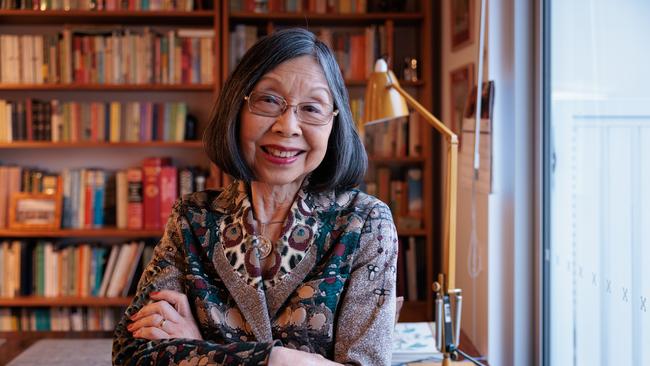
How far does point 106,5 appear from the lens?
3.73 metres

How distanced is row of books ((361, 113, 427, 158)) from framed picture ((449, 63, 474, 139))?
45 centimetres

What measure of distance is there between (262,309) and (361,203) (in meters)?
0.29

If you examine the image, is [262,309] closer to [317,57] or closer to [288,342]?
[288,342]

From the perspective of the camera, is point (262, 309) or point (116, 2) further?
point (116, 2)

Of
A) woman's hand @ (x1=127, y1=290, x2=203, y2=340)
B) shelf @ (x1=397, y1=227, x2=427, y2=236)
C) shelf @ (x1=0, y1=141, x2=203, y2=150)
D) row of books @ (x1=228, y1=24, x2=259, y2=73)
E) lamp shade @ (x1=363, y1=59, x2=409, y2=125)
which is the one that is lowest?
shelf @ (x1=397, y1=227, x2=427, y2=236)

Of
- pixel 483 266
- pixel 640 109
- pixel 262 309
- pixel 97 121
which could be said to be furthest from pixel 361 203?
pixel 97 121

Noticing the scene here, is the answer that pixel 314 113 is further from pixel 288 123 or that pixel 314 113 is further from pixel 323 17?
pixel 323 17

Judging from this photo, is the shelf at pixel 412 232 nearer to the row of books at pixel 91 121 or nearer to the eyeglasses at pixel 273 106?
the row of books at pixel 91 121

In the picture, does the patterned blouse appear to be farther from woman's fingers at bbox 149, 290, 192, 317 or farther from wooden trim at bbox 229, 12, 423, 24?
wooden trim at bbox 229, 12, 423, 24

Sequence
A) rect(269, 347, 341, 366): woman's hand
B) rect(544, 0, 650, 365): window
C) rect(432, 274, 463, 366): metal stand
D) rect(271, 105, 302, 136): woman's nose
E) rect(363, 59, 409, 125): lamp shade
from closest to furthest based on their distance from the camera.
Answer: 1. rect(269, 347, 341, 366): woman's hand
2. rect(271, 105, 302, 136): woman's nose
3. rect(544, 0, 650, 365): window
4. rect(432, 274, 463, 366): metal stand
5. rect(363, 59, 409, 125): lamp shade

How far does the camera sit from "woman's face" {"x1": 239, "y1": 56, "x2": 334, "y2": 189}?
1296mm

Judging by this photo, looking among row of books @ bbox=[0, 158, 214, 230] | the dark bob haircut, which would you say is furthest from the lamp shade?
row of books @ bbox=[0, 158, 214, 230]

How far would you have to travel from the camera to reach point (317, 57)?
1.33m

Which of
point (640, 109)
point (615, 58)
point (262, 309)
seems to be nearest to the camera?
point (262, 309)
